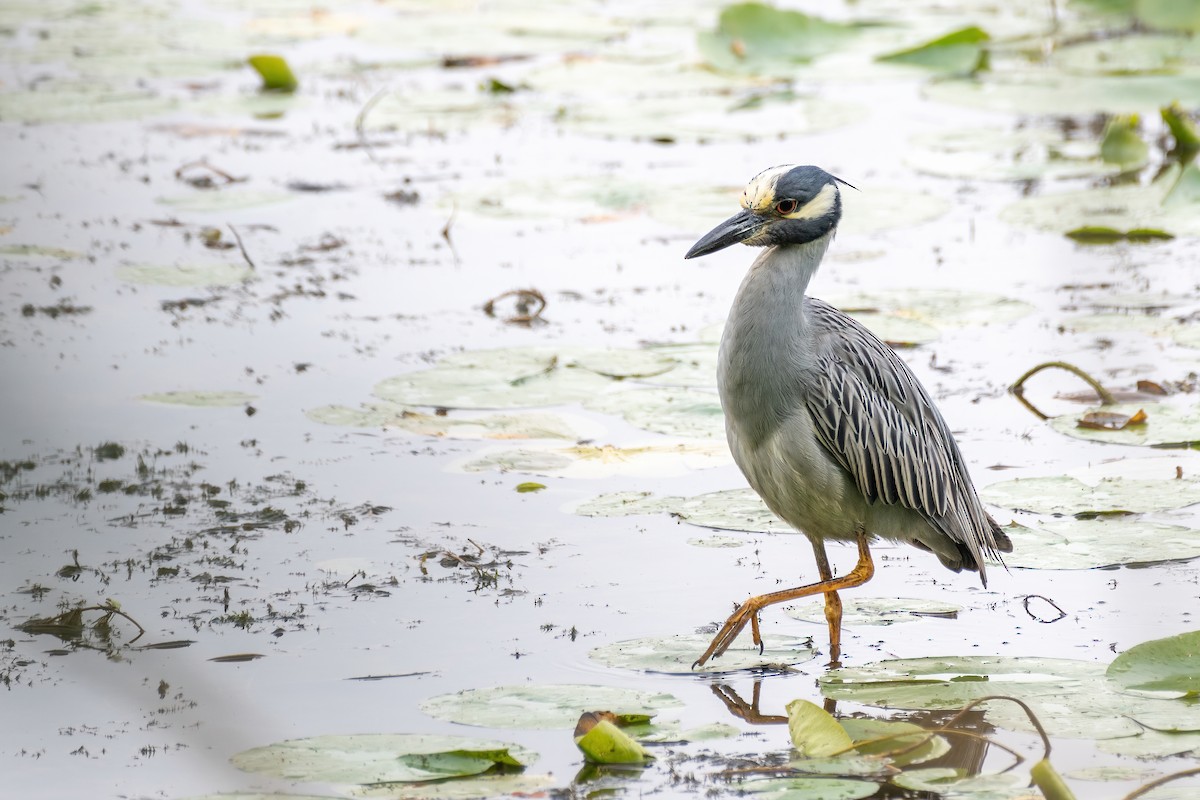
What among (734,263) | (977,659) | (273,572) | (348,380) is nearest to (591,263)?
(734,263)

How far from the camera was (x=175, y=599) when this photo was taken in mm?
4137

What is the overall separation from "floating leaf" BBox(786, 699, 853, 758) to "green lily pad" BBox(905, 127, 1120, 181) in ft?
17.6

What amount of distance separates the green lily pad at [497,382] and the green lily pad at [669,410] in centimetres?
13

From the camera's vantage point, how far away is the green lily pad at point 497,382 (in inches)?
212

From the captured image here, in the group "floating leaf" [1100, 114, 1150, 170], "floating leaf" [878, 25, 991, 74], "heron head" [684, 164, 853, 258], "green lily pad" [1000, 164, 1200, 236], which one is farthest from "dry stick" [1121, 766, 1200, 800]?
"floating leaf" [878, 25, 991, 74]

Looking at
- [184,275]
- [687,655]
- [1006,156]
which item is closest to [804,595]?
[687,655]

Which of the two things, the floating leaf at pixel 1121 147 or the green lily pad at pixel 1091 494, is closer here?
the green lily pad at pixel 1091 494

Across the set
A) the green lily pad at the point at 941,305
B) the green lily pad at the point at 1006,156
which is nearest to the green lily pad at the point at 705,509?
the green lily pad at the point at 941,305

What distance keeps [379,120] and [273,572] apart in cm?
570

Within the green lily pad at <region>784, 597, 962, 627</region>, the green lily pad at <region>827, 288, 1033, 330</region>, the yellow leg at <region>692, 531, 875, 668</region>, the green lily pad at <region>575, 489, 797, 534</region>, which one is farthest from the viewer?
the green lily pad at <region>827, 288, 1033, 330</region>

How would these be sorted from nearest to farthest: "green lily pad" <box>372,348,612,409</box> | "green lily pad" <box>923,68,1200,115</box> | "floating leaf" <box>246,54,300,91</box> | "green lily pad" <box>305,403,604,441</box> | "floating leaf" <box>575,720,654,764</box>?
"floating leaf" <box>575,720,654,764</box> → "green lily pad" <box>305,403,604,441</box> → "green lily pad" <box>372,348,612,409</box> → "green lily pad" <box>923,68,1200,115</box> → "floating leaf" <box>246,54,300,91</box>

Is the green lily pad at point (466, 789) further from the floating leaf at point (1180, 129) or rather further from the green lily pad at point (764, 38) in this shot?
the green lily pad at point (764, 38)

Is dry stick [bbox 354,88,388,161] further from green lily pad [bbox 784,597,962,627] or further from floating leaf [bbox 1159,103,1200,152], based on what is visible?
green lily pad [bbox 784,597,962,627]

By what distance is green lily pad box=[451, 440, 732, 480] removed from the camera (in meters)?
5.00
